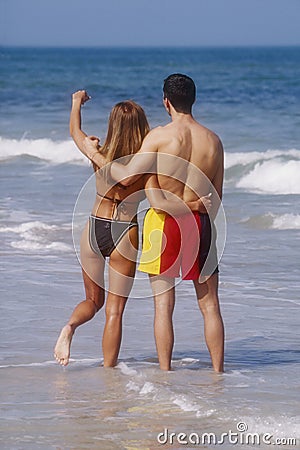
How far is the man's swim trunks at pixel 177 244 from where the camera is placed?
520 cm

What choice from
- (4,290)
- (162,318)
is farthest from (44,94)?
(162,318)

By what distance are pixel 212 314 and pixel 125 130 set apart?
3.69 ft

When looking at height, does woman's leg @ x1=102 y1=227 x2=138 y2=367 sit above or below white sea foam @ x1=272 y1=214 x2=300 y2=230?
above

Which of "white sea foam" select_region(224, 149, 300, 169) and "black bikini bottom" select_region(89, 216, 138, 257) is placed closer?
"black bikini bottom" select_region(89, 216, 138, 257)

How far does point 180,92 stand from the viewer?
202 inches

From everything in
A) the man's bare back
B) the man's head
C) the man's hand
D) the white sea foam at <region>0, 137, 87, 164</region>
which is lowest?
the white sea foam at <region>0, 137, 87, 164</region>

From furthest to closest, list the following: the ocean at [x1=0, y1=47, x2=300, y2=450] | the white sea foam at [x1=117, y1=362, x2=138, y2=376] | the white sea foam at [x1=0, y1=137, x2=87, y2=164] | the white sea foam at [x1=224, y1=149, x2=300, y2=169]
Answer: the white sea foam at [x1=0, y1=137, x2=87, y2=164] → the white sea foam at [x1=224, y1=149, x2=300, y2=169] → the white sea foam at [x1=117, y1=362, x2=138, y2=376] → the ocean at [x1=0, y1=47, x2=300, y2=450]

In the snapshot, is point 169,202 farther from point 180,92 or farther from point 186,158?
point 180,92

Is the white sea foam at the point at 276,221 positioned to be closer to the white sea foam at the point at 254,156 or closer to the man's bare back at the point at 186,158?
the white sea foam at the point at 254,156

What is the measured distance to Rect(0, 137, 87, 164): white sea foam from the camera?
19.1m

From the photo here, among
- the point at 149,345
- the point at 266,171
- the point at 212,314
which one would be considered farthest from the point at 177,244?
the point at 266,171

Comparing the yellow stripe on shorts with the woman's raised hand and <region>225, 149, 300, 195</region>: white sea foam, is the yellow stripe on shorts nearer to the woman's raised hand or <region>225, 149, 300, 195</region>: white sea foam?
the woman's raised hand

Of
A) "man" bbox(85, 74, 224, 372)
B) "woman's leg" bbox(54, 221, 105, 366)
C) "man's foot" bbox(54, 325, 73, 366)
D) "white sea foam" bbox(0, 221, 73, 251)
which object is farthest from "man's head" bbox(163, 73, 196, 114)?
"white sea foam" bbox(0, 221, 73, 251)

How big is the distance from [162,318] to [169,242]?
18.1 inches
